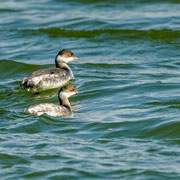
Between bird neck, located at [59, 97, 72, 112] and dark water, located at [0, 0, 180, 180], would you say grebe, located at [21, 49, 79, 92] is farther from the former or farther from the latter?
bird neck, located at [59, 97, 72, 112]

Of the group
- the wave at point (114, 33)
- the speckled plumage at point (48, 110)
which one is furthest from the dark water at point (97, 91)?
the speckled plumage at point (48, 110)

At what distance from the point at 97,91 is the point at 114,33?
21.8 ft

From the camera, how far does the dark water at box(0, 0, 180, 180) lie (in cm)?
805

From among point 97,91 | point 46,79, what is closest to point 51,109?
point 97,91

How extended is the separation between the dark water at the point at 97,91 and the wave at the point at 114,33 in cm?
4

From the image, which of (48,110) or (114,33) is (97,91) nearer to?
(48,110)

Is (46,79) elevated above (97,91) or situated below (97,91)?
above

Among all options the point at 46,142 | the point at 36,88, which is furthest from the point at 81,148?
the point at 36,88

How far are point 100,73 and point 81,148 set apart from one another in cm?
626

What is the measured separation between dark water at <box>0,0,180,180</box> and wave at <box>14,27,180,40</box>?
0.12 feet

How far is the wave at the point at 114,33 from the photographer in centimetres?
1845

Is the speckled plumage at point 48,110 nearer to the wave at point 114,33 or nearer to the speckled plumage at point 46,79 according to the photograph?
the speckled plumage at point 46,79

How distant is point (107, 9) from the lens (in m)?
22.4

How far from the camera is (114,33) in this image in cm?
1897
